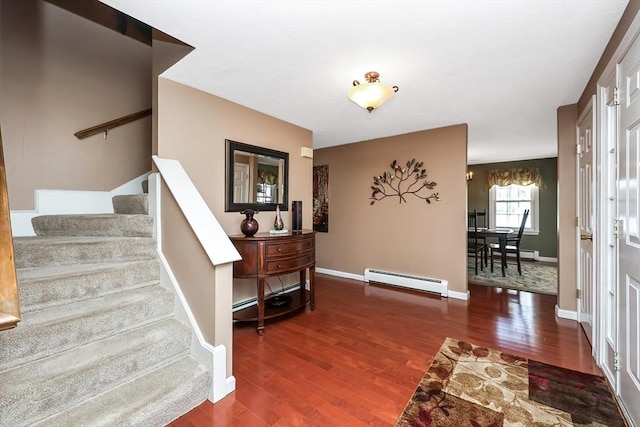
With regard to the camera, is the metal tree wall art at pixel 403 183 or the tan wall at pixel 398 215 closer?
the tan wall at pixel 398 215

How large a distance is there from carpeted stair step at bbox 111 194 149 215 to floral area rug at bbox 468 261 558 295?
444 centimetres

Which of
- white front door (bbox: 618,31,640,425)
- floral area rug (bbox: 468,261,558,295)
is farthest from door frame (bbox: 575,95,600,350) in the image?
floral area rug (bbox: 468,261,558,295)

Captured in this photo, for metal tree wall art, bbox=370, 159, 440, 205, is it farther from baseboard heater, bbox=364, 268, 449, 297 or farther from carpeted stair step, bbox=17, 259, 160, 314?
carpeted stair step, bbox=17, 259, 160, 314

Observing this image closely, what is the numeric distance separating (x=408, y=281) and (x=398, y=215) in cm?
95

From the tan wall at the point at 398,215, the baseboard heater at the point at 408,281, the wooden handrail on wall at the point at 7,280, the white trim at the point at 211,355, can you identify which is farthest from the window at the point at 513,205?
the wooden handrail on wall at the point at 7,280

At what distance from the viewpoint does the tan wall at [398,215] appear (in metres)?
3.51

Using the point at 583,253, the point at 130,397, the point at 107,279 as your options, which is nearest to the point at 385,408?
the point at 130,397

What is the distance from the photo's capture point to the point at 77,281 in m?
1.63

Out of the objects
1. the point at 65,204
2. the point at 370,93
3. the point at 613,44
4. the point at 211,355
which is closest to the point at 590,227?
the point at 613,44

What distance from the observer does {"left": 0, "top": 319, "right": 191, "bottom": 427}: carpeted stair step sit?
1.16 metres

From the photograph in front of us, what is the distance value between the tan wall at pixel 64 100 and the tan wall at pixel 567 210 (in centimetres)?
454

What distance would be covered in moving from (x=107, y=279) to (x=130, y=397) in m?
0.76

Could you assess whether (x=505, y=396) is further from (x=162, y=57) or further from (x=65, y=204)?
(x=65, y=204)

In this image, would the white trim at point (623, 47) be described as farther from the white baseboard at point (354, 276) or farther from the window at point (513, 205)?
the window at point (513, 205)
